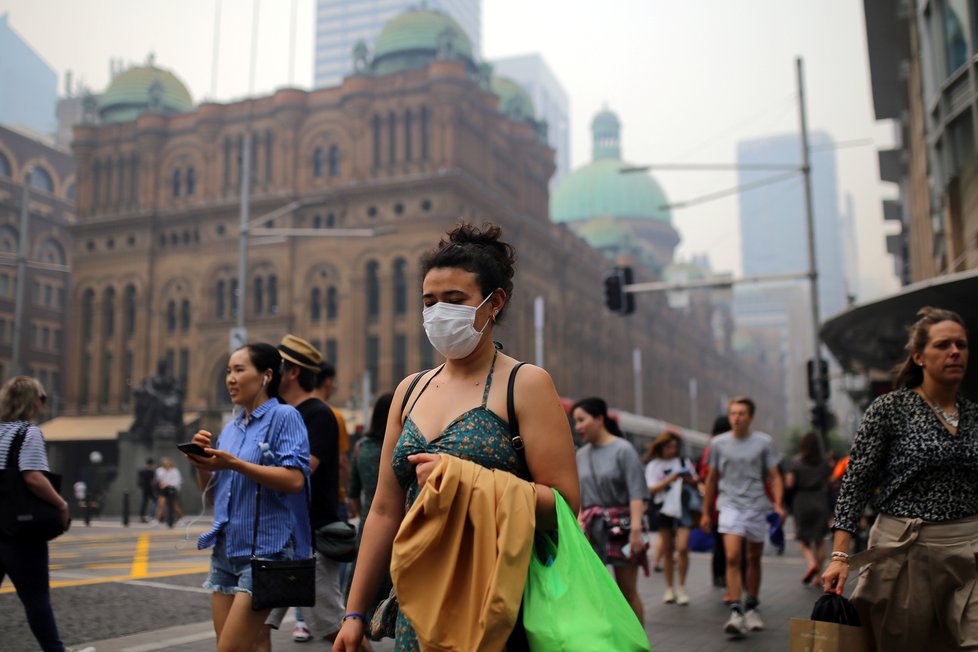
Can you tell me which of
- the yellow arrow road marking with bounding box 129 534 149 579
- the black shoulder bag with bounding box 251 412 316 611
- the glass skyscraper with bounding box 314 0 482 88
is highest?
the glass skyscraper with bounding box 314 0 482 88

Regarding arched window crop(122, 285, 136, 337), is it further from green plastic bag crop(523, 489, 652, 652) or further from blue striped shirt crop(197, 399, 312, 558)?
green plastic bag crop(523, 489, 652, 652)

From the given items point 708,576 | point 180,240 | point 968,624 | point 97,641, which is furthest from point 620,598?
point 180,240

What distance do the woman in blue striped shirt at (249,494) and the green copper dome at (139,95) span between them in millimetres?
62634

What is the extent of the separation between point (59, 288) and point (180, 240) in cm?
1142

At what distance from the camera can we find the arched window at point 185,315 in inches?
2297

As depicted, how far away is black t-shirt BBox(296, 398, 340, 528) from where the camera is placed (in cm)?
585

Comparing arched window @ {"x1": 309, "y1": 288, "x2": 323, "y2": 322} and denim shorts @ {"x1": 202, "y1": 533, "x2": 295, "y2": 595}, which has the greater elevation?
arched window @ {"x1": 309, "y1": 288, "x2": 323, "y2": 322}

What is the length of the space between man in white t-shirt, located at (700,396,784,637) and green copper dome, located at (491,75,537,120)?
59813mm

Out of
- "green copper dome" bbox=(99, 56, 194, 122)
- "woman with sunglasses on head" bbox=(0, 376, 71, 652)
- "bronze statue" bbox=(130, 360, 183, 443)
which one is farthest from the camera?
"green copper dome" bbox=(99, 56, 194, 122)

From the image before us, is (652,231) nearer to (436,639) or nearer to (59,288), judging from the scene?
(59,288)

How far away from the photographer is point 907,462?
4.46 metres

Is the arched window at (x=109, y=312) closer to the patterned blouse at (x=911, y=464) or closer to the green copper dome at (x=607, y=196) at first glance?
the green copper dome at (x=607, y=196)

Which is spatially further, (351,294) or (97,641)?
(351,294)

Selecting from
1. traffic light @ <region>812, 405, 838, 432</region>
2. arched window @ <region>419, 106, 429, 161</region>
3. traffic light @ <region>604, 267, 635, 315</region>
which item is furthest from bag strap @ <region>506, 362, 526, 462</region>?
arched window @ <region>419, 106, 429, 161</region>
